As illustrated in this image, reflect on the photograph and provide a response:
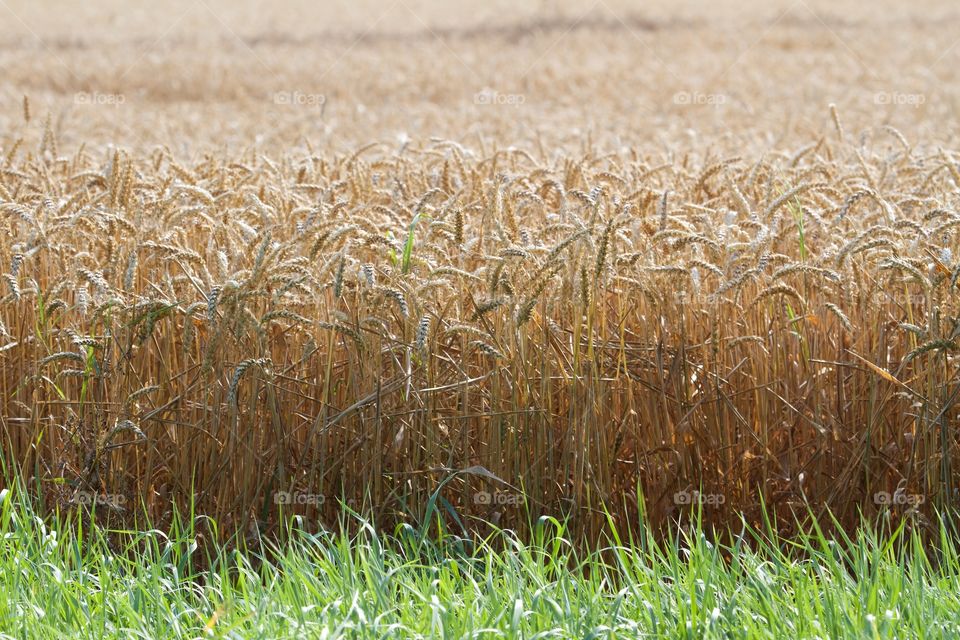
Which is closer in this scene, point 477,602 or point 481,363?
point 477,602

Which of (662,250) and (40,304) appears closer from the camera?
(40,304)

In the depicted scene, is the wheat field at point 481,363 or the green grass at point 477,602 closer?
the green grass at point 477,602

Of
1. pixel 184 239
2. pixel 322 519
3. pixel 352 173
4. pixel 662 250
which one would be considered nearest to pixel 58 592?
pixel 322 519

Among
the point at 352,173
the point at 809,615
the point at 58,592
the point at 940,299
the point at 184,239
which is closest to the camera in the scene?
the point at 809,615

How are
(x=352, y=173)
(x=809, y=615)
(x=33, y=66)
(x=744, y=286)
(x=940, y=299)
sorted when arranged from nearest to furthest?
(x=809, y=615)
(x=940, y=299)
(x=744, y=286)
(x=352, y=173)
(x=33, y=66)

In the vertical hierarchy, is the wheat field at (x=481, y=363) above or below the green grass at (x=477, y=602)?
above

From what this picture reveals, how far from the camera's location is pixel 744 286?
2.93 meters

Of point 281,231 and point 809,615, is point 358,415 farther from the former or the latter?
point 809,615

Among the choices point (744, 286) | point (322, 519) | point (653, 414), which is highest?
point (744, 286)

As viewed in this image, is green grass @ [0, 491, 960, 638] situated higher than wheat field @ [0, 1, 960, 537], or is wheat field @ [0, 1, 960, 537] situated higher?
wheat field @ [0, 1, 960, 537]

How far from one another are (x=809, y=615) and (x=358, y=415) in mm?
1104

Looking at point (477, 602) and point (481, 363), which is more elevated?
point (481, 363)

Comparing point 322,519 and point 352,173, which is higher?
point 352,173

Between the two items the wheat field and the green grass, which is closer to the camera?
the green grass
